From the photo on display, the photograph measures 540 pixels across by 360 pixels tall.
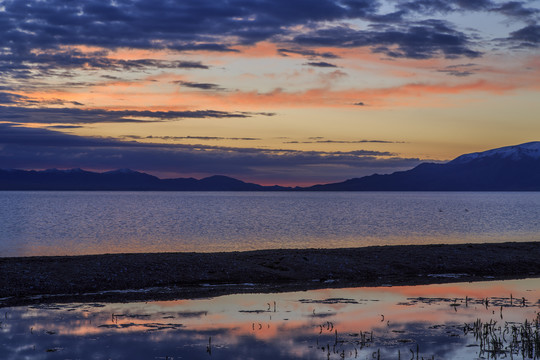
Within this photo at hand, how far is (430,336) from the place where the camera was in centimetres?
1631

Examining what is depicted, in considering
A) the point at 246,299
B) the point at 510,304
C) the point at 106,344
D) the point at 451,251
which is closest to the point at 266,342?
the point at 106,344

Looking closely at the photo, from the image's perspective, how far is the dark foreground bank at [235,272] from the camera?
24672 millimetres

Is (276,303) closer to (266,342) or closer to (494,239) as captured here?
(266,342)

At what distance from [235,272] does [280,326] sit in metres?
11.4

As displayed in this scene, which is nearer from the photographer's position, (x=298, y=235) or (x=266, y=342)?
(x=266, y=342)

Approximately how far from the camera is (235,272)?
2888 centimetres

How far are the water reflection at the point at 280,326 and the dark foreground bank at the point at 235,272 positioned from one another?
2911mm

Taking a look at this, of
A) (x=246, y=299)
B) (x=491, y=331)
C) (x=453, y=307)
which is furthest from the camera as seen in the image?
(x=246, y=299)

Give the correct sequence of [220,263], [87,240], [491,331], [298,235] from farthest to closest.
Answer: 1. [298,235]
2. [87,240]
3. [220,263]
4. [491,331]

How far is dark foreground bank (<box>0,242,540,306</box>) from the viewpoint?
24.7m

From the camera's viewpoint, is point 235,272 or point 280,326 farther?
point 235,272

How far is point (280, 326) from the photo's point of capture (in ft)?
57.9

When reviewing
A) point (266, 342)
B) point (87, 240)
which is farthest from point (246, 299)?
point (87, 240)

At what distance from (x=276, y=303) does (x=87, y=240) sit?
37.9m
